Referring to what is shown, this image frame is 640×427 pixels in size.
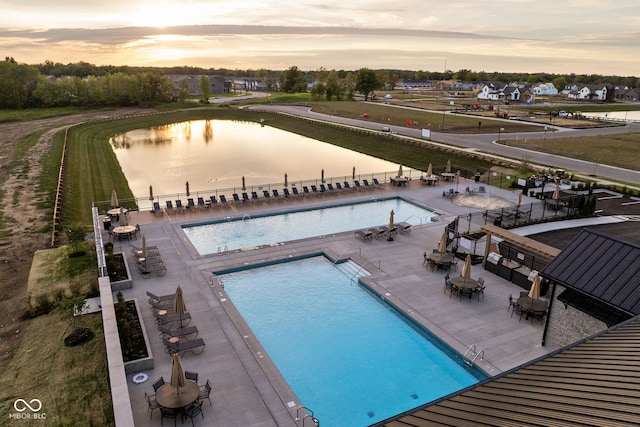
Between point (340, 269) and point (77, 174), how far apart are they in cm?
2858

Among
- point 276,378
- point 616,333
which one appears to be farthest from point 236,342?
A: point 616,333

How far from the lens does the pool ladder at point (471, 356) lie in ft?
45.0

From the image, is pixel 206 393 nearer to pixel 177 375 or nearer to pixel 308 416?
pixel 177 375

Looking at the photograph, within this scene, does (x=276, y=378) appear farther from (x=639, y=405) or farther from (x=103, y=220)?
(x=103, y=220)

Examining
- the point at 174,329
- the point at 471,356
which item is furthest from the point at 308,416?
the point at 174,329

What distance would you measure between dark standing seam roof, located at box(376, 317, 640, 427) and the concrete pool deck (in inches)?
227

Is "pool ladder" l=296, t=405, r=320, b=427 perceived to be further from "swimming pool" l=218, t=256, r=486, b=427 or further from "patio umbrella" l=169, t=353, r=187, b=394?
"patio umbrella" l=169, t=353, r=187, b=394

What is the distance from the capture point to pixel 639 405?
5871 mm

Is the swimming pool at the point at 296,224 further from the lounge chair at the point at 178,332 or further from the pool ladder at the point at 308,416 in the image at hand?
the pool ladder at the point at 308,416

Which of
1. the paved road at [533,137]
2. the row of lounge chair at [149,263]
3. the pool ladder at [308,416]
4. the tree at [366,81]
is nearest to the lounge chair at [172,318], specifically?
the row of lounge chair at [149,263]

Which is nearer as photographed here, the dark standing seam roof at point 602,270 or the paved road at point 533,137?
the dark standing seam roof at point 602,270

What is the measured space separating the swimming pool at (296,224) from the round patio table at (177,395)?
10.8 meters

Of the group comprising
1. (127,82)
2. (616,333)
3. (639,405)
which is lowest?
(616,333)

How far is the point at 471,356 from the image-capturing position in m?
13.9
